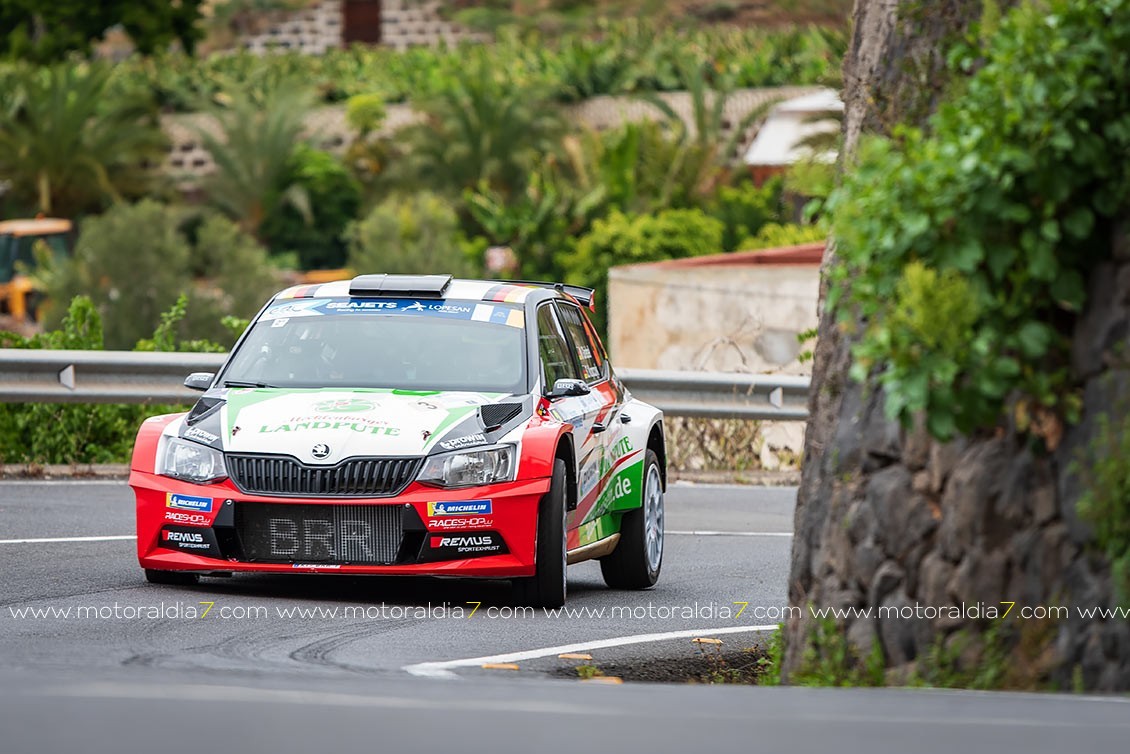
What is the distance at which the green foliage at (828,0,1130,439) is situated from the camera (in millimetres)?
5793

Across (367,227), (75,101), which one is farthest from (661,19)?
(367,227)

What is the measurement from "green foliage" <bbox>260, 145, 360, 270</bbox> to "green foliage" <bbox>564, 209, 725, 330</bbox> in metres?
15.9

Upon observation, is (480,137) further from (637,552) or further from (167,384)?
(637,552)

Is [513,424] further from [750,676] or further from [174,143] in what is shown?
[174,143]

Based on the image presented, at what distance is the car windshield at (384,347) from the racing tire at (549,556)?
0.75 m

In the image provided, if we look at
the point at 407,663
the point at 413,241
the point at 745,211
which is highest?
the point at 407,663

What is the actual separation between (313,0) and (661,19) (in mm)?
15448

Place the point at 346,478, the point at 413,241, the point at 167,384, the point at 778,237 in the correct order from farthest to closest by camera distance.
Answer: the point at 413,241 < the point at 778,237 < the point at 167,384 < the point at 346,478

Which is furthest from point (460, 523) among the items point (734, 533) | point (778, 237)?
point (778, 237)

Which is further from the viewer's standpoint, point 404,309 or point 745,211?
point 745,211

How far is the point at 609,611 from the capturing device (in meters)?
9.82

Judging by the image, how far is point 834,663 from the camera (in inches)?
254

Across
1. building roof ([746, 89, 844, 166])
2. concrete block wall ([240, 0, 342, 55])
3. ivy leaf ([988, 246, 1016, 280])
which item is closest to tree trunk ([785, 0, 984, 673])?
ivy leaf ([988, 246, 1016, 280])

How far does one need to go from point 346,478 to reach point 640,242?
95.2ft
